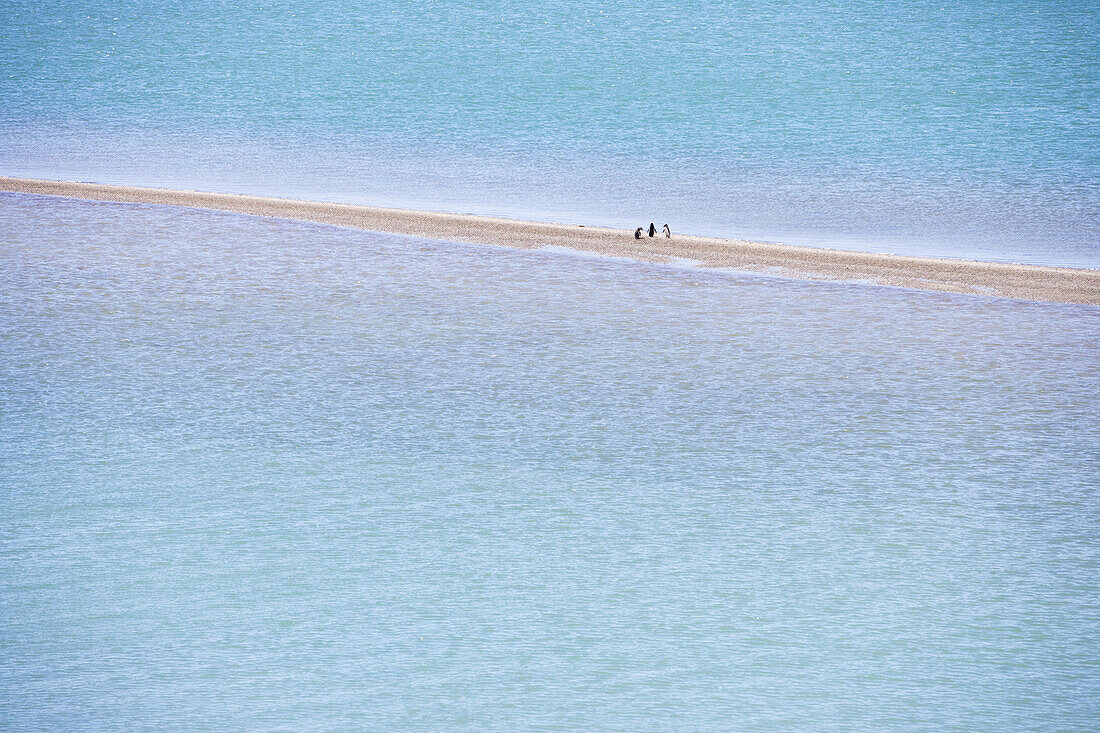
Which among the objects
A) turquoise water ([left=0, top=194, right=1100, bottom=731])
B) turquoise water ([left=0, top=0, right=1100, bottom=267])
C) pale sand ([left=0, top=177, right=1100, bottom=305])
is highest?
turquoise water ([left=0, top=0, right=1100, bottom=267])

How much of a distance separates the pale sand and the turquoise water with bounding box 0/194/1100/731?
554 millimetres

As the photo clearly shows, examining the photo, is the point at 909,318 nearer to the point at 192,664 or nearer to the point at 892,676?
the point at 892,676

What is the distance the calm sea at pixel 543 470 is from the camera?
367 cm

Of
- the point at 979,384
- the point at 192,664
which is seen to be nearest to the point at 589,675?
the point at 192,664

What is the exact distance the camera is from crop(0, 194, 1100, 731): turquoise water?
11.9ft

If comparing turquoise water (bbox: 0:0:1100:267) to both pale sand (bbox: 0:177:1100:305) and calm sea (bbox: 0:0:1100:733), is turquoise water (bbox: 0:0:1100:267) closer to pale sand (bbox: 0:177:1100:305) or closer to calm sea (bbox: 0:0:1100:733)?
calm sea (bbox: 0:0:1100:733)

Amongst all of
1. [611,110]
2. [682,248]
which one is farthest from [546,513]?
[611,110]

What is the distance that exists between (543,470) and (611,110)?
1475cm

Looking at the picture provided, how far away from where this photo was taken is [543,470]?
17.7ft

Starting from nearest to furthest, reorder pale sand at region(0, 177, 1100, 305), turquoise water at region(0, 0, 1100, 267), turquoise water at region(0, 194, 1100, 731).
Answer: turquoise water at region(0, 194, 1100, 731) < pale sand at region(0, 177, 1100, 305) < turquoise water at region(0, 0, 1100, 267)

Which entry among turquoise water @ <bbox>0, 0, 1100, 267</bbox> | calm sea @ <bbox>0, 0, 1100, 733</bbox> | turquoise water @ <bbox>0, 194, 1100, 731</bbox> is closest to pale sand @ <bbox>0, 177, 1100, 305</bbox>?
calm sea @ <bbox>0, 0, 1100, 733</bbox>

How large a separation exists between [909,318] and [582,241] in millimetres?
3228

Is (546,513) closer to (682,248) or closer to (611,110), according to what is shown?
(682,248)

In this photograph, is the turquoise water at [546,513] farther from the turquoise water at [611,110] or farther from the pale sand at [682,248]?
the turquoise water at [611,110]
